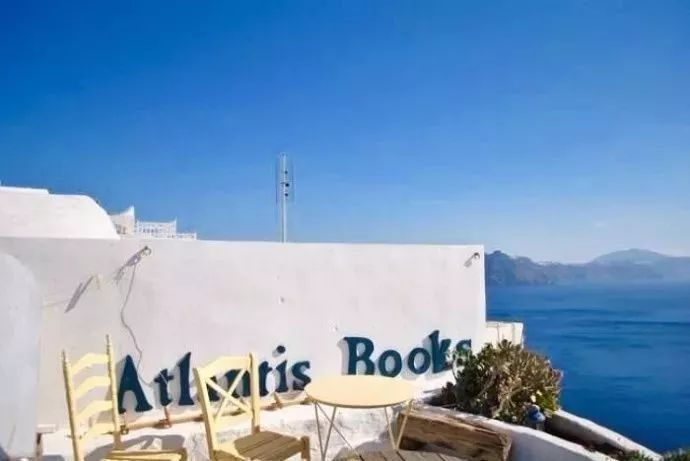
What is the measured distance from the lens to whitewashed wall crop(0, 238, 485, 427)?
4277 millimetres

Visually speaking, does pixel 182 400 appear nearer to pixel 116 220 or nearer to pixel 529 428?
pixel 529 428

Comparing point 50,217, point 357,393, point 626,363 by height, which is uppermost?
point 50,217

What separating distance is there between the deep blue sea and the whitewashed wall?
15663 millimetres

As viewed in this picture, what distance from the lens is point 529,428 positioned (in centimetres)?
429

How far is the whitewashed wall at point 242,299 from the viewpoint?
4277mm

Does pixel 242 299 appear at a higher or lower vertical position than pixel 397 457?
higher

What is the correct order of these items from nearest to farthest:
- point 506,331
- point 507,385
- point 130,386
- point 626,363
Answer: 1. point 130,386
2. point 507,385
3. point 506,331
4. point 626,363

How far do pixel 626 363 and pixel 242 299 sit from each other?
53.0 meters

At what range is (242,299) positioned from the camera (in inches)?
196

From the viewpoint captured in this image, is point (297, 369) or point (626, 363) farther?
point (626, 363)

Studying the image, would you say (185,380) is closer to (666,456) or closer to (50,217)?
(50,217)

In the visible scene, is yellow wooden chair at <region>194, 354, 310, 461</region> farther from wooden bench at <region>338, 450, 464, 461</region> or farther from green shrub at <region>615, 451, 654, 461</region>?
green shrub at <region>615, 451, 654, 461</region>

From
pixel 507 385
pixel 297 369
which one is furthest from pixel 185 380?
pixel 507 385

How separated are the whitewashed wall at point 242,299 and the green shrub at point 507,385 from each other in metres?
1.03
